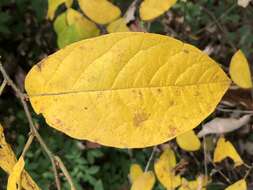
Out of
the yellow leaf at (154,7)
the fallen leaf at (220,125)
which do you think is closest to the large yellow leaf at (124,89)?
the yellow leaf at (154,7)

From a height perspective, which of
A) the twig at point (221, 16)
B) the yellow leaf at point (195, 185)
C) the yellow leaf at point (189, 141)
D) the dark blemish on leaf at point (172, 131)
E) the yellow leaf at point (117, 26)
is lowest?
the yellow leaf at point (195, 185)

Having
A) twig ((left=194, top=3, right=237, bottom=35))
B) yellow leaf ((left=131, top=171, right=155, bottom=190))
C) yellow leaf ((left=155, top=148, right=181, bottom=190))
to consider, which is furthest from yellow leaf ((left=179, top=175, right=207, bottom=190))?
twig ((left=194, top=3, right=237, bottom=35))

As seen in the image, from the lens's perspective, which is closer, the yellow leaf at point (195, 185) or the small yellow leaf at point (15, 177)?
the small yellow leaf at point (15, 177)

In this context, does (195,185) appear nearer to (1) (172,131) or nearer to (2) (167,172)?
(2) (167,172)

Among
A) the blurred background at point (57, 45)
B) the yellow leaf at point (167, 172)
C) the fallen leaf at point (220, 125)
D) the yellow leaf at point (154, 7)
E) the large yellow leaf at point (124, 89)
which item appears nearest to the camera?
the large yellow leaf at point (124, 89)

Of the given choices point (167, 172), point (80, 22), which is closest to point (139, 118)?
point (80, 22)

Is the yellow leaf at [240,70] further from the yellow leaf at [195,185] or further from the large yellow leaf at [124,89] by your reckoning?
the large yellow leaf at [124,89]

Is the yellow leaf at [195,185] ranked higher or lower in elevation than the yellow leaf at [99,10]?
lower
